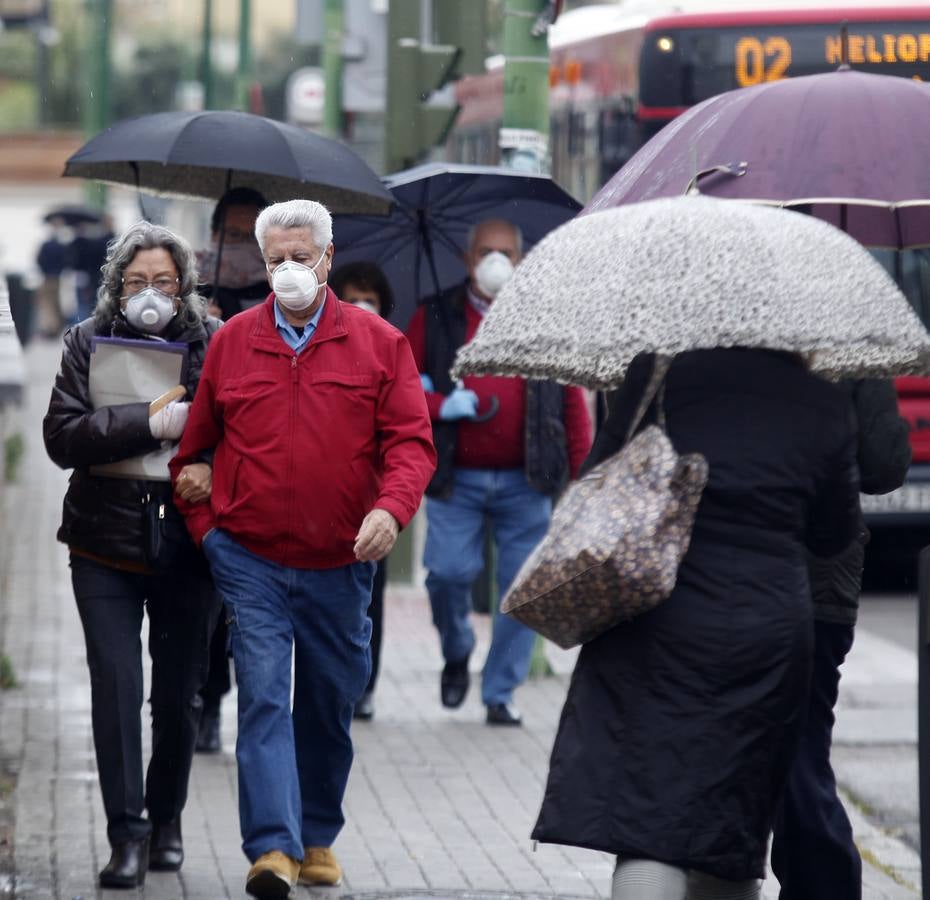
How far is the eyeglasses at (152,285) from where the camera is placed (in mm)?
5871

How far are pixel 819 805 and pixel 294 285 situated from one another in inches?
72.7

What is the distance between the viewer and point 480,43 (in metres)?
10.6

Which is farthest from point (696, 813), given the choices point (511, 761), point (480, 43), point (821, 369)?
point (480, 43)

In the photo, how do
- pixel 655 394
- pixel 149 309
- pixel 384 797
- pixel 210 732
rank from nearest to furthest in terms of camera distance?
pixel 655 394
pixel 149 309
pixel 384 797
pixel 210 732

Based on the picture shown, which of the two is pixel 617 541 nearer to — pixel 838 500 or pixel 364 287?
pixel 838 500

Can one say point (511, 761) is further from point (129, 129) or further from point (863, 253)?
point (863, 253)

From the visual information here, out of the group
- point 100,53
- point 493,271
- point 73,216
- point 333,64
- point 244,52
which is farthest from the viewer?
point 73,216

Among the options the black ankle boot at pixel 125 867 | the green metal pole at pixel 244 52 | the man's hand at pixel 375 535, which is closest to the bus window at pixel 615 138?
the man's hand at pixel 375 535

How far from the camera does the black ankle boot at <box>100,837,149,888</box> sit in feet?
18.9

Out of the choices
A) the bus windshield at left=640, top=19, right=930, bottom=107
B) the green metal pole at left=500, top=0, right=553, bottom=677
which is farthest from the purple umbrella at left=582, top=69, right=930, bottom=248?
the bus windshield at left=640, top=19, right=930, bottom=107

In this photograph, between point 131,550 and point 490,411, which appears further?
point 490,411

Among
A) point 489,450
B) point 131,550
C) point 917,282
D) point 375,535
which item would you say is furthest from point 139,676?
point 917,282

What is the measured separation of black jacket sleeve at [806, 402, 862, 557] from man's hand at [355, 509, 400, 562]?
4.35 feet

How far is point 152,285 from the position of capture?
5.87m
